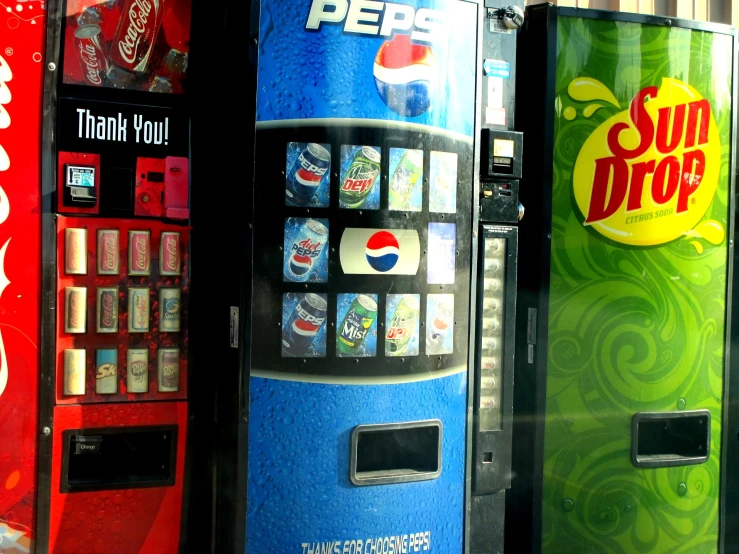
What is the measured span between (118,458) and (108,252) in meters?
0.72

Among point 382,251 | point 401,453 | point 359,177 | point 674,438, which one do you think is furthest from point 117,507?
point 674,438

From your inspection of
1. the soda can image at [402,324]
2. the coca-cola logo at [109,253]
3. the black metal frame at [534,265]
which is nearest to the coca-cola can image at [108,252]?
the coca-cola logo at [109,253]

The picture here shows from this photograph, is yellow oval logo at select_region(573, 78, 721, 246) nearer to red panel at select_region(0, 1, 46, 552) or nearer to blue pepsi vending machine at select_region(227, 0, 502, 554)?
blue pepsi vending machine at select_region(227, 0, 502, 554)

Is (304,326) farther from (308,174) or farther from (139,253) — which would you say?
(139,253)

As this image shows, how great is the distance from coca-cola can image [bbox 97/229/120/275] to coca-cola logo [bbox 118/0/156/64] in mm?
583

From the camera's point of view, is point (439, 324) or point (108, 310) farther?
point (439, 324)

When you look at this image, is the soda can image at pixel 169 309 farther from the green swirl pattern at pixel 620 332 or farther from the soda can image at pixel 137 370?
the green swirl pattern at pixel 620 332

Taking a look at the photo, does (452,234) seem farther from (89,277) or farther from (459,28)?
(89,277)

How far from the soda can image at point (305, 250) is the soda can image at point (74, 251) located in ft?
2.20

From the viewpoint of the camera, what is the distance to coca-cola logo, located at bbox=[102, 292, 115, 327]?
2994 millimetres

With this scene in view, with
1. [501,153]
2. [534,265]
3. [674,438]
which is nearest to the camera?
[501,153]

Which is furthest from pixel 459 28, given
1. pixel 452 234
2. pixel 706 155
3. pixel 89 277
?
pixel 89 277

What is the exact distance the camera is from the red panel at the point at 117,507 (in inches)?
117

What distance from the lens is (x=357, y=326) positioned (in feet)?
9.96
